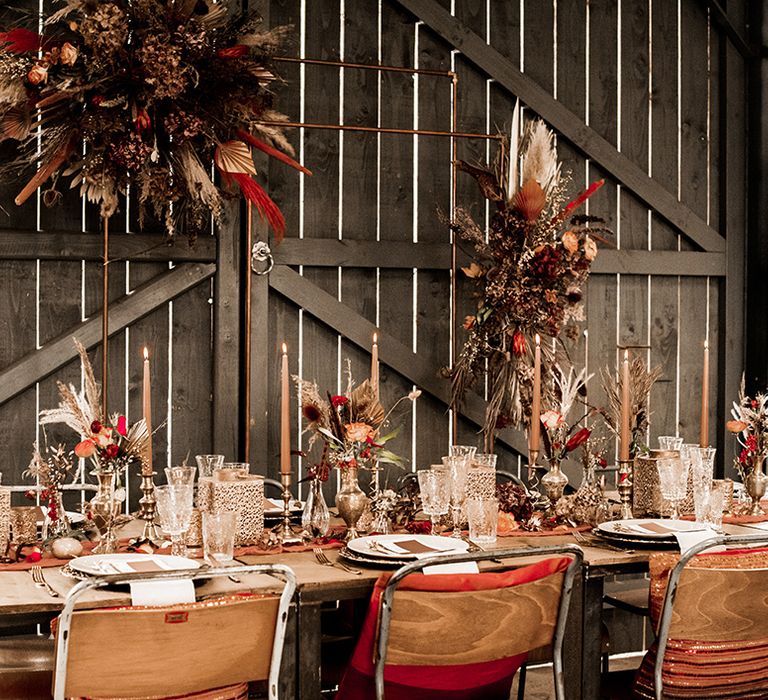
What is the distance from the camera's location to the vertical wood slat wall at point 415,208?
469 centimetres

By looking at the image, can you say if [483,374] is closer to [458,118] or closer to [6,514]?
[458,118]

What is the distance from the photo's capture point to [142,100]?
4.07 meters

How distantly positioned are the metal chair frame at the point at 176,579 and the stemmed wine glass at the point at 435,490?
2.94 feet

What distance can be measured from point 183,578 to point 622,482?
68.5 inches

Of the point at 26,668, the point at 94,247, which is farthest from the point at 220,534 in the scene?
the point at 94,247

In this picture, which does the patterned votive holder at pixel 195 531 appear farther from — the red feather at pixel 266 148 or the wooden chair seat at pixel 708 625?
the red feather at pixel 266 148

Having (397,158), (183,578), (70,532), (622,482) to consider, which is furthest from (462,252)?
(183,578)

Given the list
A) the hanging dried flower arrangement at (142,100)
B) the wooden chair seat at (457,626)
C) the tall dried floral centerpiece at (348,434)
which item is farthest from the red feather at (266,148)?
the wooden chair seat at (457,626)

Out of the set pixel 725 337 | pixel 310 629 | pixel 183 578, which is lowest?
pixel 310 629

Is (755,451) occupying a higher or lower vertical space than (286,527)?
higher

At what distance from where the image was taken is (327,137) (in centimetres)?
502

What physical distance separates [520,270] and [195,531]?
2.05 meters

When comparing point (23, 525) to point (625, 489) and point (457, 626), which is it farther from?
point (625, 489)

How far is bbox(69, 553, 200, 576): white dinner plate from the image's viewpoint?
2.76m
